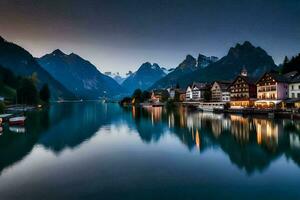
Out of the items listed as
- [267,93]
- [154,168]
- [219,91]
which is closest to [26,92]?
[219,91]

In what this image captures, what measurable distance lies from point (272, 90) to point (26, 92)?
116156 millimetres

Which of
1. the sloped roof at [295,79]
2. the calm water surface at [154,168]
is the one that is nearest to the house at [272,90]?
the sloped roof at [295,79]

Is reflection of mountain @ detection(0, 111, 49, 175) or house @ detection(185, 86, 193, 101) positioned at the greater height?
house @ detection(185, 86, 193, 101)

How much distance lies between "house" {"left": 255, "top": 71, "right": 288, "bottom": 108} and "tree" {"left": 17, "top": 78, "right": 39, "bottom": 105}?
10997cm

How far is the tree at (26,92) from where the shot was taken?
130 metres

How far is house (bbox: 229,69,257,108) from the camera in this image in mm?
107037

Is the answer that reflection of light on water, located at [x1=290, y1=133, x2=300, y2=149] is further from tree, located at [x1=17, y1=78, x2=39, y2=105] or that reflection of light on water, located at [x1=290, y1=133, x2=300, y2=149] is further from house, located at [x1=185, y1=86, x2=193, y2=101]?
house, located at [x1=185, y1=86, x2=193, y2=101]

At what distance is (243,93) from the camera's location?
4400 inches

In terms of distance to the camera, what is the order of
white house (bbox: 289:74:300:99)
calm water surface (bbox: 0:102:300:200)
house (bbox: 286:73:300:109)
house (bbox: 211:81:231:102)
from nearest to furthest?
1. calm water surface (bbox: 0:102:300:200)
2. house (bbox: 286:73:300:109)
3. white house (bbox: 289:74:300:99)
4. house (bbox: 211:81:231:102)

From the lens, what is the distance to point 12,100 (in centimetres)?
13488

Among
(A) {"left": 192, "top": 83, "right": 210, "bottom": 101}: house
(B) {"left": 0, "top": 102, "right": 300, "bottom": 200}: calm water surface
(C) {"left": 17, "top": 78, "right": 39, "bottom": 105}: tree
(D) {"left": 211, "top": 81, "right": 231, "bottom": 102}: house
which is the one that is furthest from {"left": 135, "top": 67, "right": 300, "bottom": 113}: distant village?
(C) {"left": 17, "top": 78, "right": 39, "bottom": 105}: tree

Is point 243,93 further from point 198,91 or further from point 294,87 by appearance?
point 198,91

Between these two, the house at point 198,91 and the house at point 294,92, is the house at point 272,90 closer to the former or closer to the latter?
the house at point 294,92

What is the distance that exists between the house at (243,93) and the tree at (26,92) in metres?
102
